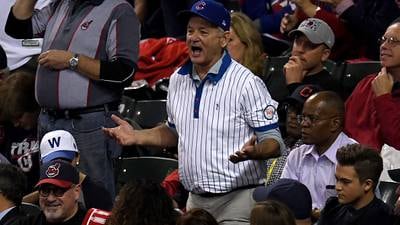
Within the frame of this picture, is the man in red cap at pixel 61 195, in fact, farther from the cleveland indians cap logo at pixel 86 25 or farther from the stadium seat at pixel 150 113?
the stadium seat at pixel 150 113

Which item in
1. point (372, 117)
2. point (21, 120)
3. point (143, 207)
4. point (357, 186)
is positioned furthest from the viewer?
point (21, 120)

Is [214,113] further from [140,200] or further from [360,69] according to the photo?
[360,69]

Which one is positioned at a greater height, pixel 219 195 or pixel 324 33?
pixel 324 33

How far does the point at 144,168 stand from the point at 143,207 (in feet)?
6.68

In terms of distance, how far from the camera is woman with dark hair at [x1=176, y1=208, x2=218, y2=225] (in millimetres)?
5516

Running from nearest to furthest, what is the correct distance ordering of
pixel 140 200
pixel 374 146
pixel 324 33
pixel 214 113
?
pixel 140 200 → pixel 214 113 → pixel 374 146 → pixel 324 33

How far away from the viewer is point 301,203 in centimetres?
596

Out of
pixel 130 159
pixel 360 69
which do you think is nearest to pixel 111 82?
pixel 130 159

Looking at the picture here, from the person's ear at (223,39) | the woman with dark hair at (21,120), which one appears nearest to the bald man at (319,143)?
the person's ear at (223,39)

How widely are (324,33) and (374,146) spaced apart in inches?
46.6

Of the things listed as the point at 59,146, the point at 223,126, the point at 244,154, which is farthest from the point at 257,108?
the point at 59,146

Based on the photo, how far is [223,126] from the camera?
20.6ft

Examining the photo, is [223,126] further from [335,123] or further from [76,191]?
[76,191]

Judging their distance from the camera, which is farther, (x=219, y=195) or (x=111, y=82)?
(x=111, y=82)
